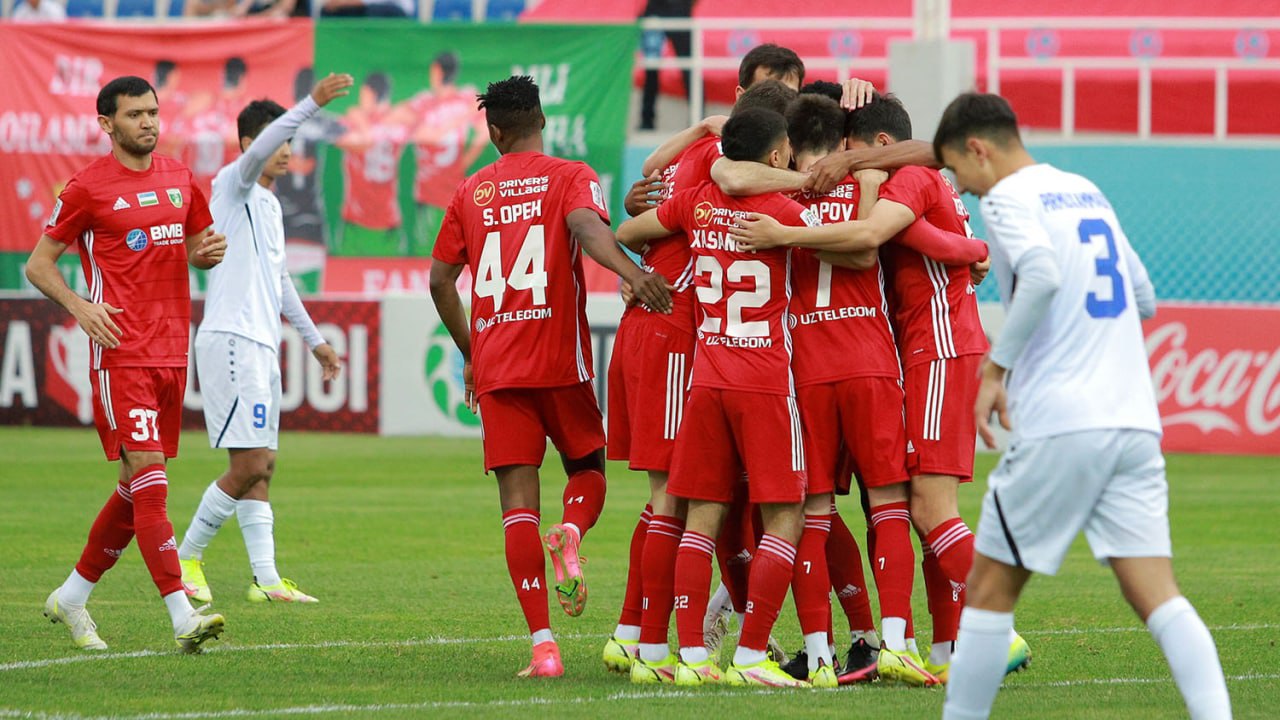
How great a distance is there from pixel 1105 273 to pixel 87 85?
20.6 m

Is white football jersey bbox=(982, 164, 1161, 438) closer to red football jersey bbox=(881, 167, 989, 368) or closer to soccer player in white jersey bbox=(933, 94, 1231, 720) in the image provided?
soccer player in white jersey bbox=(933, 94, 1231, 720)

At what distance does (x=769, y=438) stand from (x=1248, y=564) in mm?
5414

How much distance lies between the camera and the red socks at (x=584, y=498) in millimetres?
7488

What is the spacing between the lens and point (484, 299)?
745 centimetres

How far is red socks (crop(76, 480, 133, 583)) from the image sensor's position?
8086mm

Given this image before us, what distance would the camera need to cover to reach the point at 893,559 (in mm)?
6949

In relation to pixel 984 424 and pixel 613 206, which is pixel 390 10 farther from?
pixel 984 424

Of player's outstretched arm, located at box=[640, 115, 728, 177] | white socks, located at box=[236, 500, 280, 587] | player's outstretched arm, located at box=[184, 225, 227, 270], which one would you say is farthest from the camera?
white socks, located at box=[236, 500, 280, 587]

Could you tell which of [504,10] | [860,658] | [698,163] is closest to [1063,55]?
[504,10]

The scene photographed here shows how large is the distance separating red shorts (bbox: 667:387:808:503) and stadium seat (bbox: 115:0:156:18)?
67.3 ft

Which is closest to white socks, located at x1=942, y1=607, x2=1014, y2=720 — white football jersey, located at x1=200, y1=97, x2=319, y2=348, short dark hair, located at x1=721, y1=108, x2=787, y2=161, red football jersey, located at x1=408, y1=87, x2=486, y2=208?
short dark hair, located at x1=721, y1=108, x2=787, y2=161

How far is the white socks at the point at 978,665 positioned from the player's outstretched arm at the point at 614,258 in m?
2.32

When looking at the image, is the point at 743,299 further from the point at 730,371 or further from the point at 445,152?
the point at 445,152

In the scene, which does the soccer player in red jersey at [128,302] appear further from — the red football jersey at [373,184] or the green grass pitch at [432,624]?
the red football jersey at [373,184]
